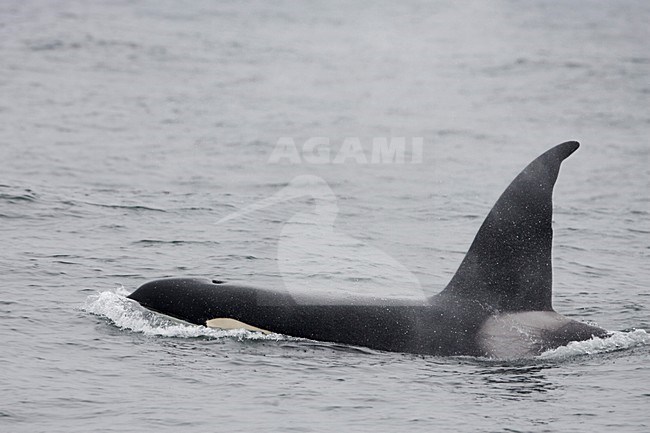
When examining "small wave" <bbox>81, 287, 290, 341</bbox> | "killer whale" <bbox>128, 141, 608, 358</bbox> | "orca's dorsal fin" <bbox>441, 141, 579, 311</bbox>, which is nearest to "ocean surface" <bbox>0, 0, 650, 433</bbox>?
"small wave" <bbox>81, 287, 290, 341</bbox>

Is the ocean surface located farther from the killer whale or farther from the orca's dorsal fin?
the orca's dorsal fin

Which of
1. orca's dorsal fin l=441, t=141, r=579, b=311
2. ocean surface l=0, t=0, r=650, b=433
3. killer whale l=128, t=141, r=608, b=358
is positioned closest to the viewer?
ocean surface l=0, t=0, r=650, b=433

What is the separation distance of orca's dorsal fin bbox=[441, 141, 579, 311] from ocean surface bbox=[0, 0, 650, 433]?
0.84 m

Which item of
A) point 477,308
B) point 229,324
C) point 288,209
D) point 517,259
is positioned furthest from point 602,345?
point 288,209

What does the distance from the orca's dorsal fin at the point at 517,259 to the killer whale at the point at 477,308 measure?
1 centimetres

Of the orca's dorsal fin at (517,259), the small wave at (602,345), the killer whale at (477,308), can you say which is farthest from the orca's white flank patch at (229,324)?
the small wave at (602,345)

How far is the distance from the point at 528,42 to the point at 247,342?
5146 cm

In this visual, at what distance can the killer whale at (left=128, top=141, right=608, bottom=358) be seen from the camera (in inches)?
517

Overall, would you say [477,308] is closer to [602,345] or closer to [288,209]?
[602,345]

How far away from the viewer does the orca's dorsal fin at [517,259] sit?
1337 centimetres

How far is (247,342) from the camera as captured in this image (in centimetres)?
1333

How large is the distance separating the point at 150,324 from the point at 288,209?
31.9ft

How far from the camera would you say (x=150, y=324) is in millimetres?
13820

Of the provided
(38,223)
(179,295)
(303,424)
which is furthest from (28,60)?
(303,424)
